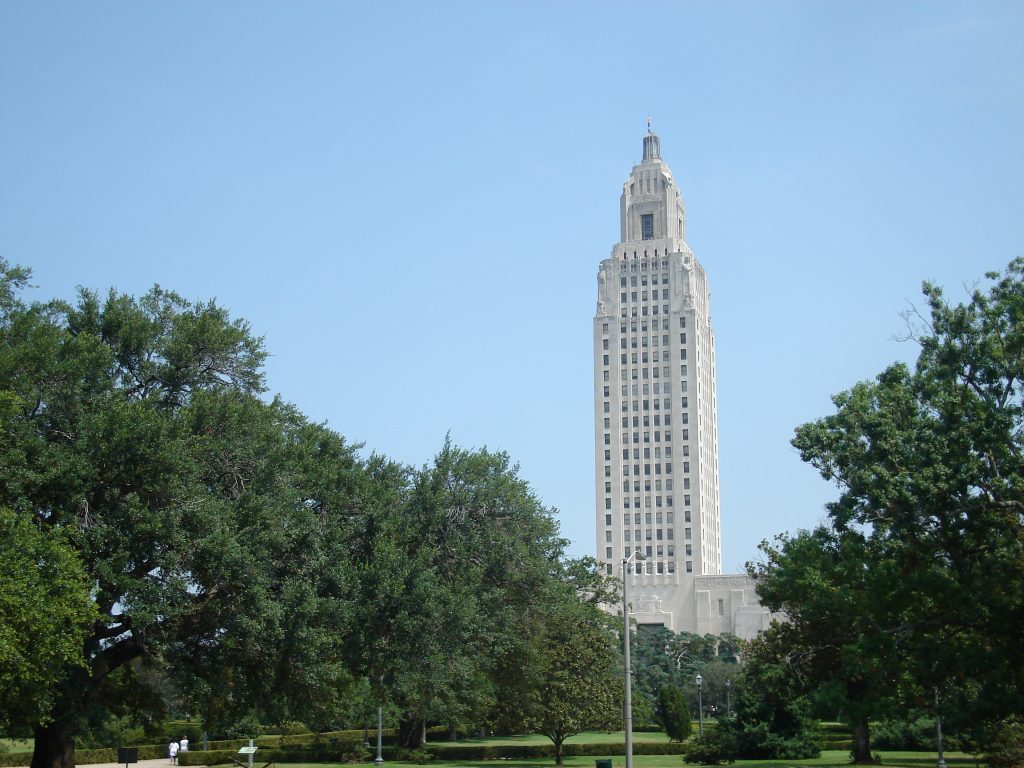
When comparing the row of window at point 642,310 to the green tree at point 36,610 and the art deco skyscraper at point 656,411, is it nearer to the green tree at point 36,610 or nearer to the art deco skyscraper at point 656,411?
the art deco skyscraper at point 656,411

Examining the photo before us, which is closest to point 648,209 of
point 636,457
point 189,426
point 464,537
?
point 636,457

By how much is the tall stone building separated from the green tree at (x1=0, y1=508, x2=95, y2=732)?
108 m

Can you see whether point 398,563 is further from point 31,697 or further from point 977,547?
point 977,547

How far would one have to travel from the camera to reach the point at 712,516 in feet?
472

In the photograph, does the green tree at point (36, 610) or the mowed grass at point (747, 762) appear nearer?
the green tree at point (36, 610)

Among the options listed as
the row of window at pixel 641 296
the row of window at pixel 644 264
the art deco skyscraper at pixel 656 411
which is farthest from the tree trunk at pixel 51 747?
the row of window at pixel 644 264

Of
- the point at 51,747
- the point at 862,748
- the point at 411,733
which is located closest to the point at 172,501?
the point at 51,747

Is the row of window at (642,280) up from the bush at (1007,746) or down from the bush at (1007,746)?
up

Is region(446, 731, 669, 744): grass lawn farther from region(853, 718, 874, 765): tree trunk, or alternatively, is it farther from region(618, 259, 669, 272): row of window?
region(618, 259, 669, 272): row of window

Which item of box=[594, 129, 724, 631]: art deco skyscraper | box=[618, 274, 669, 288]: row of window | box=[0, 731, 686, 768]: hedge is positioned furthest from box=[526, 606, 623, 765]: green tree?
box=[618, 274, 669, 288]: row of window

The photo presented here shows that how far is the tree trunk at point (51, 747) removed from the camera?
31.6 metres

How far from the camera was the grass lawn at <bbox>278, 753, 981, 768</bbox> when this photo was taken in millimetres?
45844

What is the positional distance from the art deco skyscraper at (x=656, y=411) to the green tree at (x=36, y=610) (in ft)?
357

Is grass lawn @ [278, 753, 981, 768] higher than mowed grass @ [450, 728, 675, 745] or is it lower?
higher
